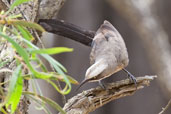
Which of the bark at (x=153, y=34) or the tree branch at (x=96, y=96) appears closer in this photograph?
the tree branch at (x=96, y=96)

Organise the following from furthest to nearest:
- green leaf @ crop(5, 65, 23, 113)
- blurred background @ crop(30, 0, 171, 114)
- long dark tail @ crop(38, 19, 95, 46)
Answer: blurred background @ crop(30, 0, 171, 114), long dark tail @ crop(38, 19, 95, 46), green leaf @ crop(5, 65, 23, 113)

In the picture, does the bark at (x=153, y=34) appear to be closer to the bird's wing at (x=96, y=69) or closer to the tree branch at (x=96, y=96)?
the tree branch at (x=96, y=96)

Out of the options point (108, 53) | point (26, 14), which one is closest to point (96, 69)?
point (108, 53)

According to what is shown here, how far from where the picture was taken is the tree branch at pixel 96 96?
2.96ft

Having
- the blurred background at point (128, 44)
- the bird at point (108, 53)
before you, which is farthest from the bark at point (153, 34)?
the bird at point (108, 53)

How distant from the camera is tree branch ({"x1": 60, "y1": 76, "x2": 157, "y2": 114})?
0.90 metres

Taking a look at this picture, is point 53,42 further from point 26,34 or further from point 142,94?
point 26,34

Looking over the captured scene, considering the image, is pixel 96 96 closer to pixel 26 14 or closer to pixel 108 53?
pixel 108 53

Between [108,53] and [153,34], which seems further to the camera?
[153,34]

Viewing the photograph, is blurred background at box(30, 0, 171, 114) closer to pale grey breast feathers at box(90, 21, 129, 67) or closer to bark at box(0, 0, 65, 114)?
bark at box(0, 0, 65, 114)

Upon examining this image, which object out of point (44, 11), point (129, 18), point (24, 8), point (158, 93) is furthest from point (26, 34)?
point (158, 93)

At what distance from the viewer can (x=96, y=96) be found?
0.92m

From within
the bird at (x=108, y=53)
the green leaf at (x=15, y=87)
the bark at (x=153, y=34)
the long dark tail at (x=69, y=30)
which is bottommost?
the green leaf at (x=15, y=87)

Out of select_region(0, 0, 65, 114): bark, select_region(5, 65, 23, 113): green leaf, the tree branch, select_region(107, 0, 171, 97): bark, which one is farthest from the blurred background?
select_region(5, 65, 23, 113): green leaf
